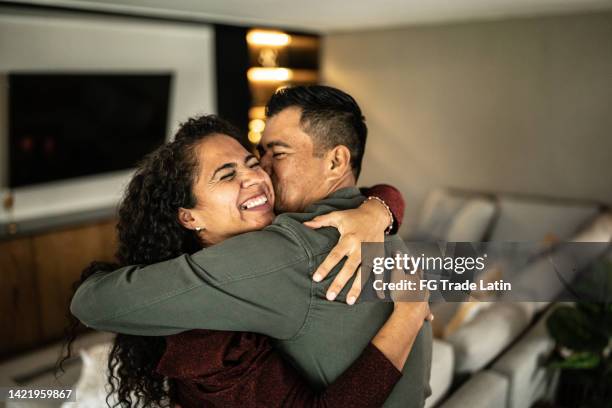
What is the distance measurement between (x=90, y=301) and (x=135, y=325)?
13cm

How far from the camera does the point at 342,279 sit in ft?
3.34

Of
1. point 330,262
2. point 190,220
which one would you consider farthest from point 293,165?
point 330,262

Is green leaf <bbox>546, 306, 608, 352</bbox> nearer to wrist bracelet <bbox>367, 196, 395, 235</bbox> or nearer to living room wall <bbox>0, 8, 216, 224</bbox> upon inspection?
wrist bracelet <bbox>367, 196, 395, 235</bbox>

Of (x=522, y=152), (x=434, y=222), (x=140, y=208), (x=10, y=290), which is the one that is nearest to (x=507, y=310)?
(x=140, y=208)

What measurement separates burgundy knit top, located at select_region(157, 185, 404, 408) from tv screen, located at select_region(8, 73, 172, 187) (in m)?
2.92

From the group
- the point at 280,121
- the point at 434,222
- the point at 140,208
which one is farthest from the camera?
the point at 434,222

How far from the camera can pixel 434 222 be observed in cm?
416

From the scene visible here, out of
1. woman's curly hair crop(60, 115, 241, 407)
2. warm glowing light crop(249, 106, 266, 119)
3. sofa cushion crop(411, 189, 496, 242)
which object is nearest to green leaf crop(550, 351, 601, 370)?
woman's curly hair crop(60, 115, 241, 407)

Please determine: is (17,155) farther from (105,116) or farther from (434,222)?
(434,222)

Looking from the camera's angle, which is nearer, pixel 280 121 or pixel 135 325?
pixel 135 325

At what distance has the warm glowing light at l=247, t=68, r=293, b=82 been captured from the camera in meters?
5.08

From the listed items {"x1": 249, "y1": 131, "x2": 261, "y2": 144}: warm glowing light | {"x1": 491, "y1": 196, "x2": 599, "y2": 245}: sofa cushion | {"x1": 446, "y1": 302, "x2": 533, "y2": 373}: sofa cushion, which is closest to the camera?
{"x1": 446, "y1": 302, "x2": 533, "y2": 373}: sofa cushion

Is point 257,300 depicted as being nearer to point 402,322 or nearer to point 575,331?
point 402,322

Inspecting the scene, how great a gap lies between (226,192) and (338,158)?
0.34 metres
